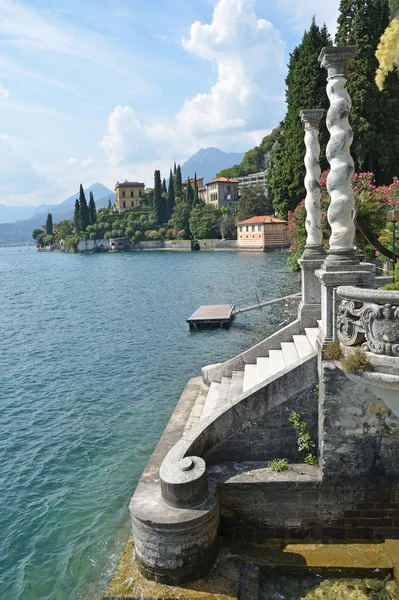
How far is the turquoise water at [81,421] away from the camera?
7.63 metres

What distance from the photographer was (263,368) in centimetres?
929

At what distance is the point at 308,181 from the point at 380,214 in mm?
8219

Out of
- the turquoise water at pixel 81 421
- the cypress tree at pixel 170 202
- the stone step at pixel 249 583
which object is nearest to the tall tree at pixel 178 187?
the cypress tree at pixel 170 202

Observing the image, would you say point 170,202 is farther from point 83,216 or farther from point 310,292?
point 310,292

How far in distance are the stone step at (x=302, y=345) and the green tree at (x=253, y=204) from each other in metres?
87.5

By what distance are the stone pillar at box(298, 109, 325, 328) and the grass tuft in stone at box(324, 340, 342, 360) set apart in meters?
3.36

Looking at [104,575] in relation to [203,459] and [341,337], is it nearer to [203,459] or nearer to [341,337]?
[203,459]

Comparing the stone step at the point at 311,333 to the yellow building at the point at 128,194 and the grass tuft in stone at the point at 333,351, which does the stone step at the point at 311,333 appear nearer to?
the grass tuft in stone at the point at 333,351

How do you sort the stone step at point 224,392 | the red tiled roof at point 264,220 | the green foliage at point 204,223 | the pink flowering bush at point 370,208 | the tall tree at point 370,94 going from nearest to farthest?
the stone step at point 224,392
the pink flowering bush at point 370,208
the tall tree at point 370,94
the red tiled roof at point 264,220
the green foliage at point 204,223

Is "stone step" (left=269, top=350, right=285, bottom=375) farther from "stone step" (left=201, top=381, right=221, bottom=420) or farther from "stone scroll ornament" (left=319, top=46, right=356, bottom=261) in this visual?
"stone scroll ornament" (left=319, top=46, right=356, bottom=261)

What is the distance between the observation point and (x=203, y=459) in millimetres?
7023

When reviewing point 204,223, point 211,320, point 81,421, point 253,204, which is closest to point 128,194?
point 204,223

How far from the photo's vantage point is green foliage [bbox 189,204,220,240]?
10581cm

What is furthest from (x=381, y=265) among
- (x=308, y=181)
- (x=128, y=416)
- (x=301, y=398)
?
(x=301, y=398)
